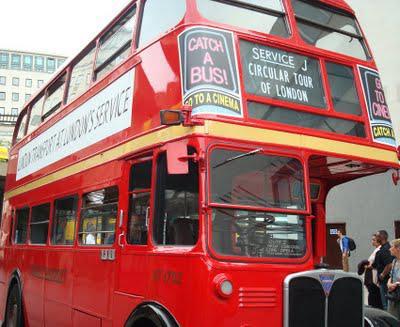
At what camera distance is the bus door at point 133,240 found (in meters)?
4.96

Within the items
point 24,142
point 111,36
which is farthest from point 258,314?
point 24,142

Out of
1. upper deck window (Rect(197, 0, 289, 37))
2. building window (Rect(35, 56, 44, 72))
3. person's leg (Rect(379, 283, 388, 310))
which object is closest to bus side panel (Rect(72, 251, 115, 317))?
upper deck window (Rect(197, 0, 289, 37))

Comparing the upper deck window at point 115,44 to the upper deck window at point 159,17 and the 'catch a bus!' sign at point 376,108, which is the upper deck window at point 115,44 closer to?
the upper deck window at point 159,17

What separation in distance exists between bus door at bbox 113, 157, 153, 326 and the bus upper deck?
15.9 inches

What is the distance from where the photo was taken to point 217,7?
509 cm

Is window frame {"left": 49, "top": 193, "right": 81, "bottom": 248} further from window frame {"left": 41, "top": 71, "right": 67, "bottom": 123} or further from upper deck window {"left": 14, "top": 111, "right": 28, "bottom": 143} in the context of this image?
upper deck window {"left": 14, "top": 111, "right": 28, "bottom": 143}

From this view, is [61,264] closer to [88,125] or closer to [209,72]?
[88,125]

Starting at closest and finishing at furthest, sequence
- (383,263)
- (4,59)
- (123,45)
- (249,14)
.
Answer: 1. (249,14)
2. (123,45)
3. (383,263)
4. (4,59)

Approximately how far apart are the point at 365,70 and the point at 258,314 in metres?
2.98

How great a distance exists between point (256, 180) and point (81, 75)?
401cm

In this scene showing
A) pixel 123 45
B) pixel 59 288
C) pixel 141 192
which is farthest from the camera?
pixel 59 288

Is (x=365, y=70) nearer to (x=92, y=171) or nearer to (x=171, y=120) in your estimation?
(x=171, y=120)

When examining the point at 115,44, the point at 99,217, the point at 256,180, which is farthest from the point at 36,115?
the point at 256,180

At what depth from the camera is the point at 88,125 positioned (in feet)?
22.3
